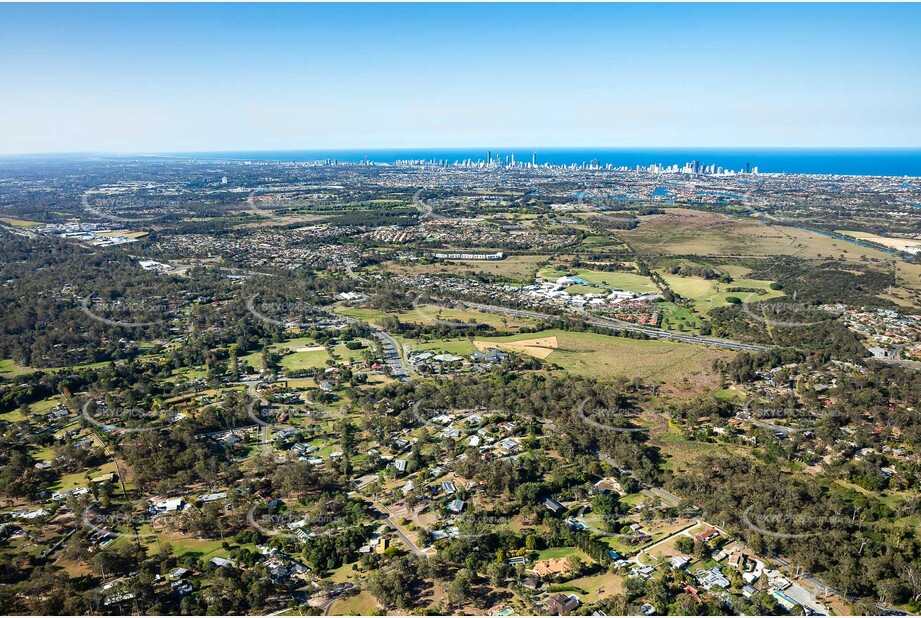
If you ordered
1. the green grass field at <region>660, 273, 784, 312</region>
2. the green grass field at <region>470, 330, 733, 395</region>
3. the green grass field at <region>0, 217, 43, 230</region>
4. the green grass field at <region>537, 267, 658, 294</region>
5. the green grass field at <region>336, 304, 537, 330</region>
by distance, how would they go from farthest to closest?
the green grass field at <region>0, 217, 43, 230</region>
the green grass field at <region>537, 267, 658, 294</region>
the green grass field at <region>660, 273, 784, 312</region>
the green grass field at <region>336, 304, 537, 330</region>
the green grass field at <region>470, 330, 733, 395</region>

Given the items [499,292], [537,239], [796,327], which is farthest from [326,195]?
[796,327]

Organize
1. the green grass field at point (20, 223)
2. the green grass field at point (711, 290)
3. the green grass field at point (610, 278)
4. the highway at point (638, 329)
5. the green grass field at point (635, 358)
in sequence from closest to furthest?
1. the green grass field at point (635, 358)
2. the highway at point (638, 329)
3. the green grass field at point (711, 290)
4. the green grass field at point (610, 278)
5. the green grass field at point (20, 223)

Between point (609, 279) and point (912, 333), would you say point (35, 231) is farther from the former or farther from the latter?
point (912, 333)

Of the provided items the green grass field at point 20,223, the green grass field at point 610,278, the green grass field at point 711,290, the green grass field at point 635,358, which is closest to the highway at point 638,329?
the green grass field at point 635,358

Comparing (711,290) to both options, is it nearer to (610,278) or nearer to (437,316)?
(610,278)

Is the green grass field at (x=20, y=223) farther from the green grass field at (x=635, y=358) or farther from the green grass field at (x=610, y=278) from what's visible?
the green grass field at (x=635, y=358)

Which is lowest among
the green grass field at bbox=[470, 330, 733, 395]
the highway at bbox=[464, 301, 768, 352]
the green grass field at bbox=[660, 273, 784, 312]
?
the green grass field at bbox=[470, 330, 733, 395]

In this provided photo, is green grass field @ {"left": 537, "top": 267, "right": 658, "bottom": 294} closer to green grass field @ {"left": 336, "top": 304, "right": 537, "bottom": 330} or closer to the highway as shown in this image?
the highway

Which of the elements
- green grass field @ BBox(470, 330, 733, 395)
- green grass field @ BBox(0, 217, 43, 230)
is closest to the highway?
green grass field @ BBox(470, 330, 733, 395)

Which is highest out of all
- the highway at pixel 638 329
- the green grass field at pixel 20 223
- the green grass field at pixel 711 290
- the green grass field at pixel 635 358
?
the green grass field at pixel 20 223

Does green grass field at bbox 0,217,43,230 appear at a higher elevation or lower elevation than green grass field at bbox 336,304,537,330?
higher
